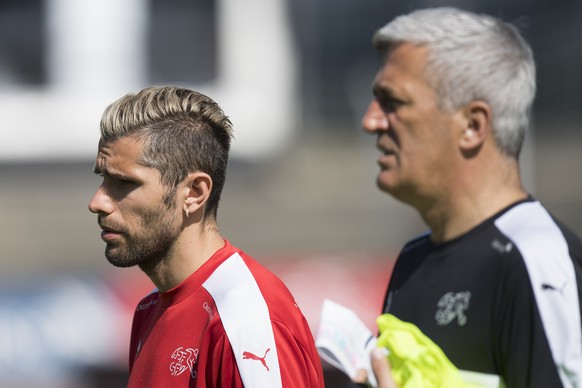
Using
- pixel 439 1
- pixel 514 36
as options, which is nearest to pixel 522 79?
pixel 514 36

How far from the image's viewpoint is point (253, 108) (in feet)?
39.4

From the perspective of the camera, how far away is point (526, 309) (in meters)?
2.85

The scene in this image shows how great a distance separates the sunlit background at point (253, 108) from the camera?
1100cm

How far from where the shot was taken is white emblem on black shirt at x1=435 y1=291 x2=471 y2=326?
10.1ft

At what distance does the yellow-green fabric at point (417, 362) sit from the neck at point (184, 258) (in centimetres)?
51

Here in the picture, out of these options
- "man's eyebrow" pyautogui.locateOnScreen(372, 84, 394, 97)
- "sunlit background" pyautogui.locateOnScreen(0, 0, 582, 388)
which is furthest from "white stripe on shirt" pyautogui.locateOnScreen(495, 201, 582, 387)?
"sunlit background" pyautogui.locateOnScreen(0, 0, 582, 388)

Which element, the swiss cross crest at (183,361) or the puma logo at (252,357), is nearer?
the puma logo at (252,357)

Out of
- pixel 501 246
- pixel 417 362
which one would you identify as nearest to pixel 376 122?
pixel 501 246

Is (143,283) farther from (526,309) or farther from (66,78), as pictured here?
(526,309)

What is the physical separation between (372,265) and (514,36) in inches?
220

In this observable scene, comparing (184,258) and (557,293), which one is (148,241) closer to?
(184,258)

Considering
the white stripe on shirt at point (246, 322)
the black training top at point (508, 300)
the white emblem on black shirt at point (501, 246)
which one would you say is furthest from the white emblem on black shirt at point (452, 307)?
the white stripe on shirt at point (246, 322)

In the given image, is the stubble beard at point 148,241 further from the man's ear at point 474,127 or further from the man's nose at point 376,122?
the man's ear at point 474,127

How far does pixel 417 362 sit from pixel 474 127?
2.52ft
